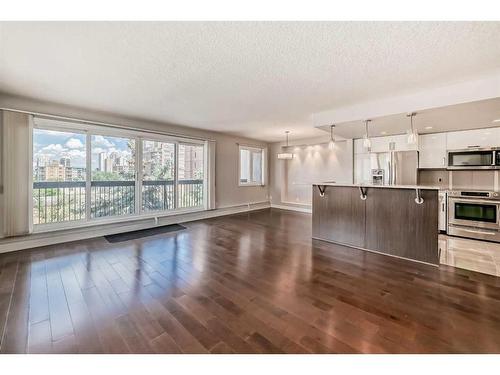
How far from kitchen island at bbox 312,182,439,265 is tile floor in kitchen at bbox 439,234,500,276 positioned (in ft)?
1.45

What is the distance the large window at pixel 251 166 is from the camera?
7.73 m

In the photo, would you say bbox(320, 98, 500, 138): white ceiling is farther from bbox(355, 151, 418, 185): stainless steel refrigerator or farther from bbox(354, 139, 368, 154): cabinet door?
bbox(354, 139, 368, 154): cabinet door

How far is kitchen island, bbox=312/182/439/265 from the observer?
3.17m

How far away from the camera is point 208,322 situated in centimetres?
187

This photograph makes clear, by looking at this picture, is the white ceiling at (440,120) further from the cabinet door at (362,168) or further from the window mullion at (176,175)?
the window mullion at (176,175)

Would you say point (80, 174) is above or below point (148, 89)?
below

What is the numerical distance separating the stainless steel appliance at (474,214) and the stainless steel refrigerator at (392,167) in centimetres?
88

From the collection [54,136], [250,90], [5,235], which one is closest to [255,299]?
[250,90]

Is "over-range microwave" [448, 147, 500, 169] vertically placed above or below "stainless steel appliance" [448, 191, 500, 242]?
above

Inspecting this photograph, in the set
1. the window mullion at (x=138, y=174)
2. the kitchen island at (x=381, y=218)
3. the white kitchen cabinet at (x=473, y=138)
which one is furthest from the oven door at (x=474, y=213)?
the window mullion at (x=138, y=174)

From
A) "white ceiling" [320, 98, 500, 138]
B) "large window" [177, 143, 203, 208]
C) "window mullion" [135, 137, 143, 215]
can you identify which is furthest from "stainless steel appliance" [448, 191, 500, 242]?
"window mullion" [135, 137, 143, 215]

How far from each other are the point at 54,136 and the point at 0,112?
715mm

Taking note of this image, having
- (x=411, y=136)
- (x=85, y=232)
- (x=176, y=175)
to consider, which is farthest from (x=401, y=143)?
(x=85, y=232)

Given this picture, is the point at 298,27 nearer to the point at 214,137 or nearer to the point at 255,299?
the point at 255,299
